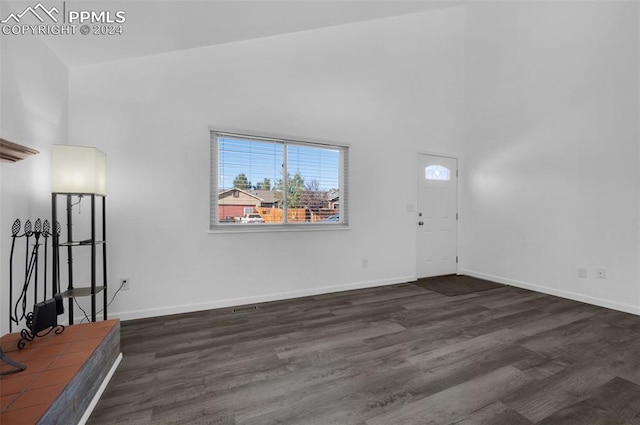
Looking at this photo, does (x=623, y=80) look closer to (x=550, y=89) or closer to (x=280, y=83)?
(x=550, y=89)

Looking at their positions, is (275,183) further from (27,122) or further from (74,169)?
(27,122)

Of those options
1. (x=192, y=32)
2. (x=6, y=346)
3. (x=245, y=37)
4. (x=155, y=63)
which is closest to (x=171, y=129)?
(x=155, y=63)

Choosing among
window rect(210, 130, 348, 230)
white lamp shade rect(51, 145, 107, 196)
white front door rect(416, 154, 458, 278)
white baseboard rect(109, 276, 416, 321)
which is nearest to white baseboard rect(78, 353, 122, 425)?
white baseboard rect(109, 276, 416, 321)

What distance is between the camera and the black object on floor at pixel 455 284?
3.95 m

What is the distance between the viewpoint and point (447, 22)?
4.59 meters

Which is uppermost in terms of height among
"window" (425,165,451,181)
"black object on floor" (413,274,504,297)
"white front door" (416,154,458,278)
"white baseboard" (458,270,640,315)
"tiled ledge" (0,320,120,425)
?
"window" (425,165,451,181)

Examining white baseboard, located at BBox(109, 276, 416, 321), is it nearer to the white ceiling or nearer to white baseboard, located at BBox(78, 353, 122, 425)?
white baseboard, located at BBox(78, 353, 122, 425)

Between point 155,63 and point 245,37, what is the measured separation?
3.32 feet

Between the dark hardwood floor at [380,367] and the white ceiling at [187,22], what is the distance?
260 cm

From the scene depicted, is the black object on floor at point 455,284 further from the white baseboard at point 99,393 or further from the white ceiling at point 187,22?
the white ceiling at point 187,22

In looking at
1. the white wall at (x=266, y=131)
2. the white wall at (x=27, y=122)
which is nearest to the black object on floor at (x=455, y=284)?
the white wall at (x=266, y=131)

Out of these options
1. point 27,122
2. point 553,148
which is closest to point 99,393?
point 27,122

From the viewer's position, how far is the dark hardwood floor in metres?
1.58

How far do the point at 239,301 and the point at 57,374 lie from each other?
1959 mm
